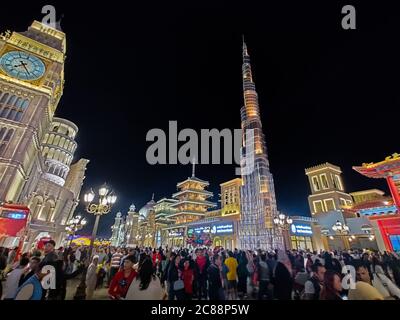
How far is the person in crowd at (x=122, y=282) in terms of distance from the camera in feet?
13.1

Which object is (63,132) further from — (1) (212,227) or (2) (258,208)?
(2) (258,208)

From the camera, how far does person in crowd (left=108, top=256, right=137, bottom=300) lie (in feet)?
13.1

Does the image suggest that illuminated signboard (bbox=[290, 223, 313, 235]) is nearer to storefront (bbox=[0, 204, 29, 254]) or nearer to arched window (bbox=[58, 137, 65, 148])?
storefront (bbox=[0, 204, 29, 254])

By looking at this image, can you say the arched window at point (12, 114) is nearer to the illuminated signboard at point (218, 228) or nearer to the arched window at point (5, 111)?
the arched window at point (5, 111)

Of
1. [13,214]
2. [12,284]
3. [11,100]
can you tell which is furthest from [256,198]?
[11,100]

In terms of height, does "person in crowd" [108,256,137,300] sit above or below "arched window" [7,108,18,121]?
below

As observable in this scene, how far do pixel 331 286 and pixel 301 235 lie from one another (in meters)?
35.1

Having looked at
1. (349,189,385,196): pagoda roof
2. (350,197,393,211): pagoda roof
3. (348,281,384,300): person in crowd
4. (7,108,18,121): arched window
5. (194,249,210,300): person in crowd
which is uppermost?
(7,108,18,121): arched window

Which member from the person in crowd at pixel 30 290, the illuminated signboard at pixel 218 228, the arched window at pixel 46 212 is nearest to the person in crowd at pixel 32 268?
the person in crowd at pixel 30 290

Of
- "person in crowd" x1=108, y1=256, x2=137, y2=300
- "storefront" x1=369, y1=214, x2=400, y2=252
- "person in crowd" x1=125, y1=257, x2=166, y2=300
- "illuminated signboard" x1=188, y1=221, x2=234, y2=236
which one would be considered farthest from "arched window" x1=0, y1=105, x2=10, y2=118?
"storefront" x1=369, y1=214, x2=400, y2=252

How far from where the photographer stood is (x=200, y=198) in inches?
2223

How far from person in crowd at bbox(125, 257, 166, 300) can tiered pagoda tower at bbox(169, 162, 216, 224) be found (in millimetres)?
48619
